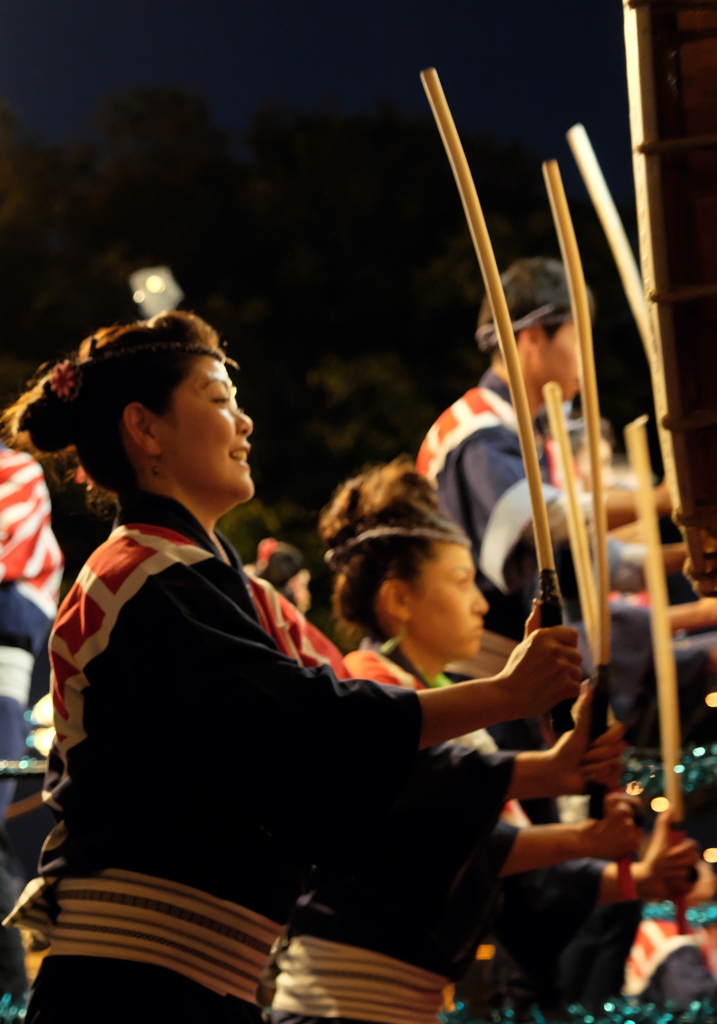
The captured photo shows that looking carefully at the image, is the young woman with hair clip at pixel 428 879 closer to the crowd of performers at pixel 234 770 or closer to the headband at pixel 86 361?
the crowd of performers at pixel 234 770

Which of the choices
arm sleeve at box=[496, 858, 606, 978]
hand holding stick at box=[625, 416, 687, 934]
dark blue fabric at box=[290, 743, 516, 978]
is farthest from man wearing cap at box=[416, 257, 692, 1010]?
dark blue fabric at box=[290, 743, 516, 978]

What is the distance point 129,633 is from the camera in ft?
4.08

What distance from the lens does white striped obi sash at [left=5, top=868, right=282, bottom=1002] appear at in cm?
124

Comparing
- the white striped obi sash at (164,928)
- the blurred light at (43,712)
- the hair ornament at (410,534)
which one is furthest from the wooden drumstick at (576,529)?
the blurred light at (43,712)

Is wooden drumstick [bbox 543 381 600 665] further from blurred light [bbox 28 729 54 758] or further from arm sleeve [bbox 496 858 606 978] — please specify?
blurred light [bbox 28 729 54 758]

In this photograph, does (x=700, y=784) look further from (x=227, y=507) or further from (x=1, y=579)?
(x=1, y=579)

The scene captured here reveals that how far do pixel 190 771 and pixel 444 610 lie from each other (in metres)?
1.01

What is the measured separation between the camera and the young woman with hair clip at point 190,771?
118cm

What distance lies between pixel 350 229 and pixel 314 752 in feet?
23.6

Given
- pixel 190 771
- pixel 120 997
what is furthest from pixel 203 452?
pixel 120 997

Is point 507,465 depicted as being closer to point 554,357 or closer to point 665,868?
point 554,357

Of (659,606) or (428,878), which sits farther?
(659,606)

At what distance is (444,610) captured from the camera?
2.19 m

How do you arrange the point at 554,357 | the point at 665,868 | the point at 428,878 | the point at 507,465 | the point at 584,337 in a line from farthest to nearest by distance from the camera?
the point at 554,357 → the point at 507,465 → the point at 665,868 → the point at 428,878 → the point at 584,337
